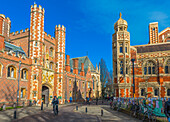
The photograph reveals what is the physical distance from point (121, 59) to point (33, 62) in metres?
15.3

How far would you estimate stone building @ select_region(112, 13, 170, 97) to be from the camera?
28.5 meters

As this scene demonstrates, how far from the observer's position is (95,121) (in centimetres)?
1348

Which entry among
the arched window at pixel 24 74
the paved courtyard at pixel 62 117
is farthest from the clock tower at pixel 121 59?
the arched window at pixel 24 74

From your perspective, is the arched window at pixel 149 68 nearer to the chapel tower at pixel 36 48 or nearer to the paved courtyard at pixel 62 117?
the paved courtyard at pixel 62 117

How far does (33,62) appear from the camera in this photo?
28.3 metres

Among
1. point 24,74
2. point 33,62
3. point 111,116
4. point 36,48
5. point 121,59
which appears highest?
point 36,48

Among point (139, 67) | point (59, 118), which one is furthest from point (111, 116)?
point (139, 67)

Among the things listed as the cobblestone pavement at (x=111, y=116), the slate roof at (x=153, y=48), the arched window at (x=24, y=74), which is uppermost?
the slate roof at (x=153, y=48)

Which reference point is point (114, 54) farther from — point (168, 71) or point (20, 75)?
point (20, 75)

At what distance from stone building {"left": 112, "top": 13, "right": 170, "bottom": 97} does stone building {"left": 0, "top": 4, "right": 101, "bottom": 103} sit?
12689 mm

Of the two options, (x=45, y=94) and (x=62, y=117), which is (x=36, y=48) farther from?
(x=62, y=117)

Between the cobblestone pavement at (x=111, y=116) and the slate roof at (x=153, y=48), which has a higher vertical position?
the slate roof at (x=153, y=48)

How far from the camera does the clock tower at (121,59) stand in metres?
28.6

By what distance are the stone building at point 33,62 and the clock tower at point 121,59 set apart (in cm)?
1224
